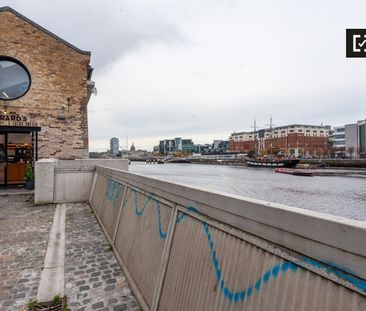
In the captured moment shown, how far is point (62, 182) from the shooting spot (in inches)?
428

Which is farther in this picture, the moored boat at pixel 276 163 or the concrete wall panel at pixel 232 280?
the moored boat at pixel 276 163

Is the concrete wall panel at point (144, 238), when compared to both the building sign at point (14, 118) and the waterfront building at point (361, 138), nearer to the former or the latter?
the building sign at point (14, 118)

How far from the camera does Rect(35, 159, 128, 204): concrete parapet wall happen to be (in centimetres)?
1031

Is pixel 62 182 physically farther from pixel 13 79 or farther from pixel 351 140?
pixel 351 140

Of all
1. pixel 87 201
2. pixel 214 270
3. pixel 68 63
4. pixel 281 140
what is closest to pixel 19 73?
pixel 68 63

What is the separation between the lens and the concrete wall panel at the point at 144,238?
328 cm

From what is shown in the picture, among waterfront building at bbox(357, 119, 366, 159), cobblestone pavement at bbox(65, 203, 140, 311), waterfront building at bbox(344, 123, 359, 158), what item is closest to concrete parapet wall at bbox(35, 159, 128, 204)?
cobblestone pavement at bbox(65, 203, 140, 311)

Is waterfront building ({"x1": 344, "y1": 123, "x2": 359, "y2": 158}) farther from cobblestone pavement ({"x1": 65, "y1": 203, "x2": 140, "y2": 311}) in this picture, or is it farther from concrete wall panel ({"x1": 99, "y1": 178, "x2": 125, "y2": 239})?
cobblestone pavement ({"x1": 65, "y1": 203, "x2": 140, "y2": 311})

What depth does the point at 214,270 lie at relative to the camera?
7.28 ft

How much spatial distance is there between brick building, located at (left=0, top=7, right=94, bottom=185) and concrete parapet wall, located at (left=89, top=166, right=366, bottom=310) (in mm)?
13122

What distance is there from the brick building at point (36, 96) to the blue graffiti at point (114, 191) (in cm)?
894

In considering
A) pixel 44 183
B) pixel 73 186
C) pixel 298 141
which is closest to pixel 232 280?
pixel 44 183

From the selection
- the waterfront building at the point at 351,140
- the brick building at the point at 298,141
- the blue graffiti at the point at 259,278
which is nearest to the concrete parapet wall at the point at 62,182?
the blue graffiti at the point at 259,278

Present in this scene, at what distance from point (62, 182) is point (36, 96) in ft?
22.2
